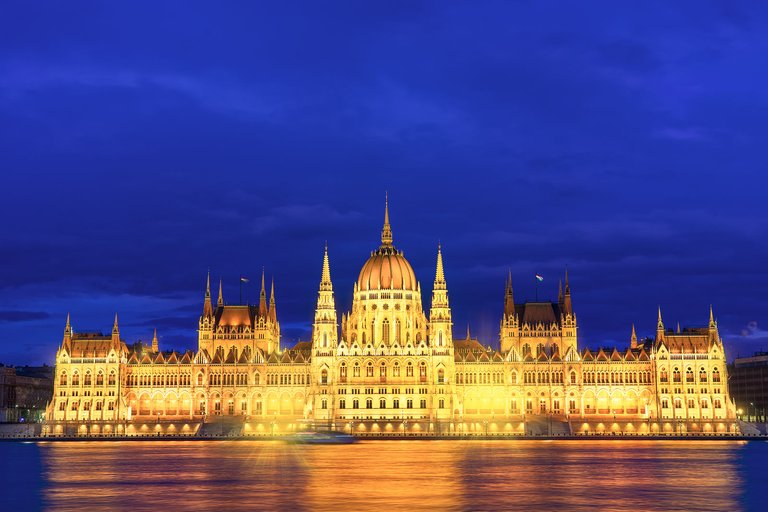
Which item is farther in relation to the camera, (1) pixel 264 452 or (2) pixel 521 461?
(1) pixel 264 452

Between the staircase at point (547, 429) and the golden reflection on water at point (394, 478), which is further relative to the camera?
the staircase at point (547, 429)

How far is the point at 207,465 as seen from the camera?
394ft

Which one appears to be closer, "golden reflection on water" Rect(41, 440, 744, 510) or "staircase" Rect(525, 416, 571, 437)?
"golden reflection on water" Rect(41, 440, 744, 510)

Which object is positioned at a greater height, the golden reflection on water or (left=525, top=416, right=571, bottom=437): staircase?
(left=525, top=416, right=571, bottom=437): staircase

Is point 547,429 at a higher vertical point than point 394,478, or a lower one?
higher

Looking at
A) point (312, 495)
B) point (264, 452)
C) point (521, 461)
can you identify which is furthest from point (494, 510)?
point (264, 452)

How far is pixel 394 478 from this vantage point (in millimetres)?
99875

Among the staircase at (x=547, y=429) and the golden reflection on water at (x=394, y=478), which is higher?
the staircase at (x=547, y=429)

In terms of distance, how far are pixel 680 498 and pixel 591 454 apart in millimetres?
53937

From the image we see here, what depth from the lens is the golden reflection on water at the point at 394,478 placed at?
8281cm

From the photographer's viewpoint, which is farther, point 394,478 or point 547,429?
point 547,429

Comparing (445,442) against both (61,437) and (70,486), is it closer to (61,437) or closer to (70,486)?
(61,437)

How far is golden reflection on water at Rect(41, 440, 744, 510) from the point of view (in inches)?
3260

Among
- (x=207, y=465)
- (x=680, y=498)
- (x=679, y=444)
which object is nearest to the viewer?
(x=680, y=498)
